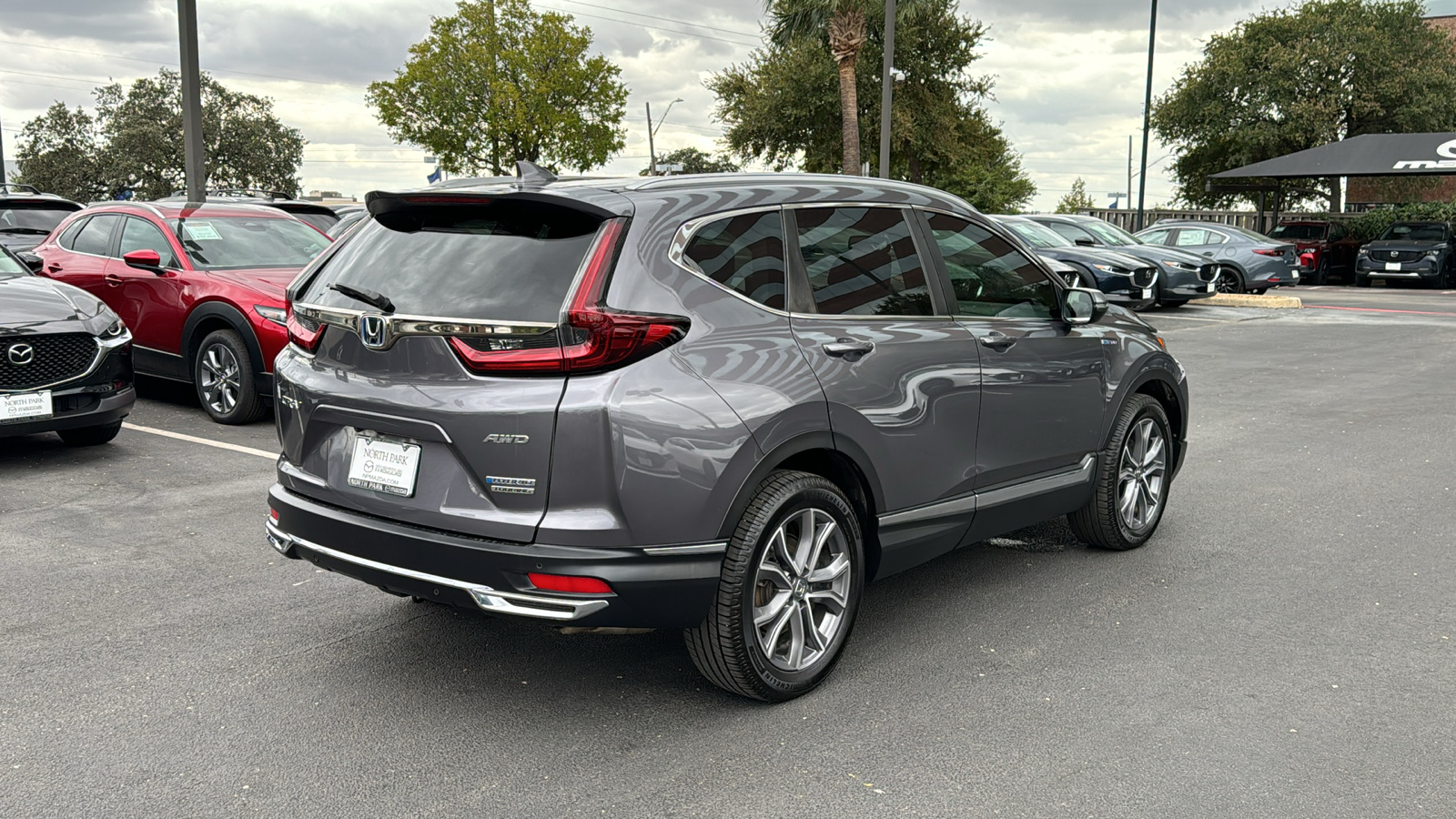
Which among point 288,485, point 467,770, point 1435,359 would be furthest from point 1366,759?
point 1435,359

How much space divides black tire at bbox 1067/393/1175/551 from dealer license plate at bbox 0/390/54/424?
5979 mm

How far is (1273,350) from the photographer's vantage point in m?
15.1

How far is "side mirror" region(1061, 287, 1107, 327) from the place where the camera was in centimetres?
523

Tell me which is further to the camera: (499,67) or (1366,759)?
(499,67)

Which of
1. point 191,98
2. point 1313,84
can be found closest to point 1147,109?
point 1313,84

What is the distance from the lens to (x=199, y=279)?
920 centimetres

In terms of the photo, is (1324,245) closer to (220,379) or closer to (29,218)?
(29,218)

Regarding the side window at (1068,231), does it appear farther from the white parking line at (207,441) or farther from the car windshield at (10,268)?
the car windshield at (10,268)

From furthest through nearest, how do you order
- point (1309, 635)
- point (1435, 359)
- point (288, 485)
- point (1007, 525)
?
1. point (1435, 359)
2. point (1007, 525)
3. point (1309, 635)
4. point (288, 485)

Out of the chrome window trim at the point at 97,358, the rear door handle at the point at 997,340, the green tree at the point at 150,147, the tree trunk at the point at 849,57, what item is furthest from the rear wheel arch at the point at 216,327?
the green tree at the point at 150,147

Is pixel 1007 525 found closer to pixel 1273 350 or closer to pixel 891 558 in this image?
pixel 891 558

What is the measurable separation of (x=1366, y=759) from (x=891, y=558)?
62.6 inches

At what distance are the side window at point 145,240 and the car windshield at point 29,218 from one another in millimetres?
5544

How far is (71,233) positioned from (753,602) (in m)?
9.33
